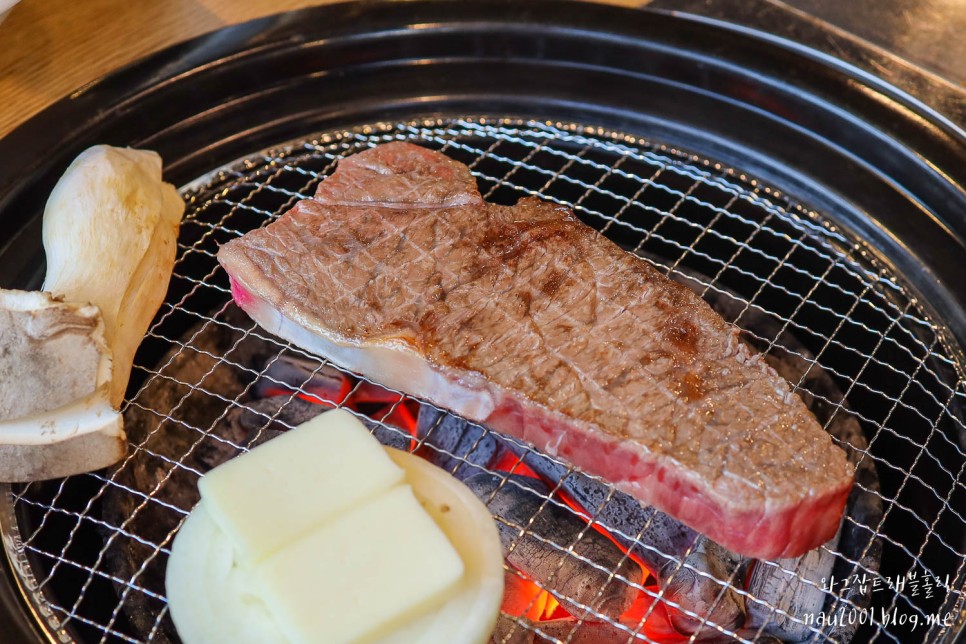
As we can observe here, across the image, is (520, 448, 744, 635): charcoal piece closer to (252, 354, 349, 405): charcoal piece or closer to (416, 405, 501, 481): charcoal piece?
(416, 405, 501, 481): charcoal piece

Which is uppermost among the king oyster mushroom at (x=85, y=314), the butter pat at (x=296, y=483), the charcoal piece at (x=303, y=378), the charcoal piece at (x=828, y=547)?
the king oyster mushroom at (x=85, y=314)

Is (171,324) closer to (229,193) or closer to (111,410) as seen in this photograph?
(229,193)

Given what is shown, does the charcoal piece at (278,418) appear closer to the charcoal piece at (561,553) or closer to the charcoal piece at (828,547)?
the charcoal piece at (561,553)

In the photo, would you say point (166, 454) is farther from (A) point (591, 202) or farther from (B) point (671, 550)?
(A) point (591, 202)

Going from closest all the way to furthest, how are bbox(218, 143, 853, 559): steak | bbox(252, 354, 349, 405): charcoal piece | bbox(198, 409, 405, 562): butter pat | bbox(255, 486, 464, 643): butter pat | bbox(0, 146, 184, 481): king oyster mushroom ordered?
bbox(255, 486, 464, 643): butter pat < bbox(198, 409, 405, 562): butter pat < bbox(218, 143, 853, 559): steak < bbox(0, 146, 184, 481): king oyster mushroom < bbox(252, 354, 349, 405): charcoal piece

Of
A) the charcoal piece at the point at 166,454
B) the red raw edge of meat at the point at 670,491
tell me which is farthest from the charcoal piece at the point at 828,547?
the charcoal piece at the point at 166,454

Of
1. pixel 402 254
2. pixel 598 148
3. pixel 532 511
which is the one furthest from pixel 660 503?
pixel 598 148

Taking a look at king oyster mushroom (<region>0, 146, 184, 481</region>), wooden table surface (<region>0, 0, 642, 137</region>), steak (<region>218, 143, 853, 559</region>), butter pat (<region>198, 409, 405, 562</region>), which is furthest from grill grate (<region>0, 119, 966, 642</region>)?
wooden table surface (<region>0, 0, 642, 137</region>)
